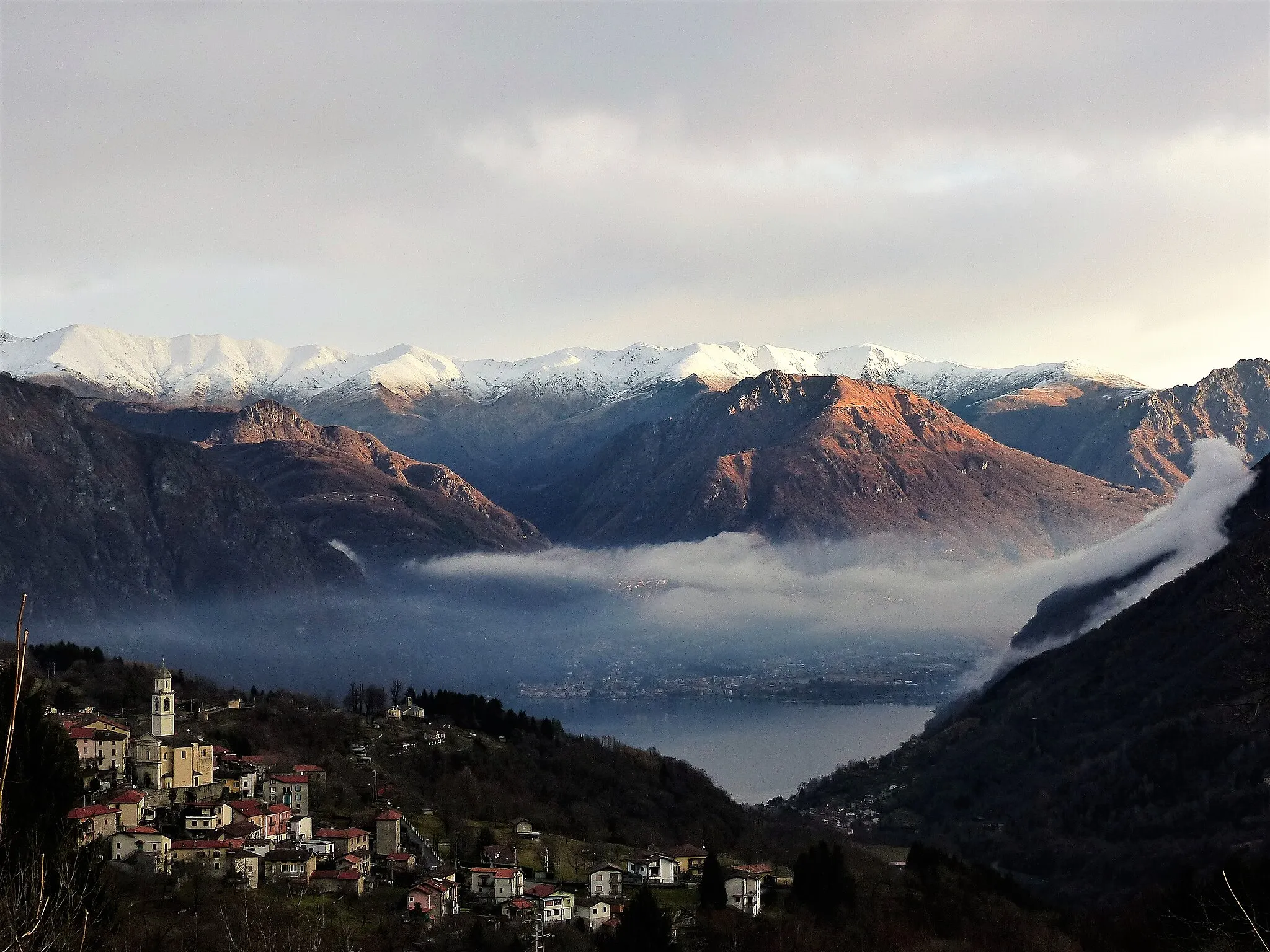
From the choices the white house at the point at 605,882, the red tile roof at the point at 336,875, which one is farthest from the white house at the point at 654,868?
the red tile roof at the point at 336,875

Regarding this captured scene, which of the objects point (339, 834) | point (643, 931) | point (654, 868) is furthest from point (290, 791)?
point (643, 931)

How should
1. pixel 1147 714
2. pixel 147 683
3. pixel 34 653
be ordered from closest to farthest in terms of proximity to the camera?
1. pixel 147 683
2. pixel 34 653
3. pixel 1147 714

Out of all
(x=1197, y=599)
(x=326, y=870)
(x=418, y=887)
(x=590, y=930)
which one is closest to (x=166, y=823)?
(x=326, y=870)

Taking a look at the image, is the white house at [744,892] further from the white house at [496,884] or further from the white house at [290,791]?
the white house at [290,791]

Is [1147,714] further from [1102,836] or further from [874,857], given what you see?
[874,857]

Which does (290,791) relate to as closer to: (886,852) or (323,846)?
(323,846)

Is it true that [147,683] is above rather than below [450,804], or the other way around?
above
